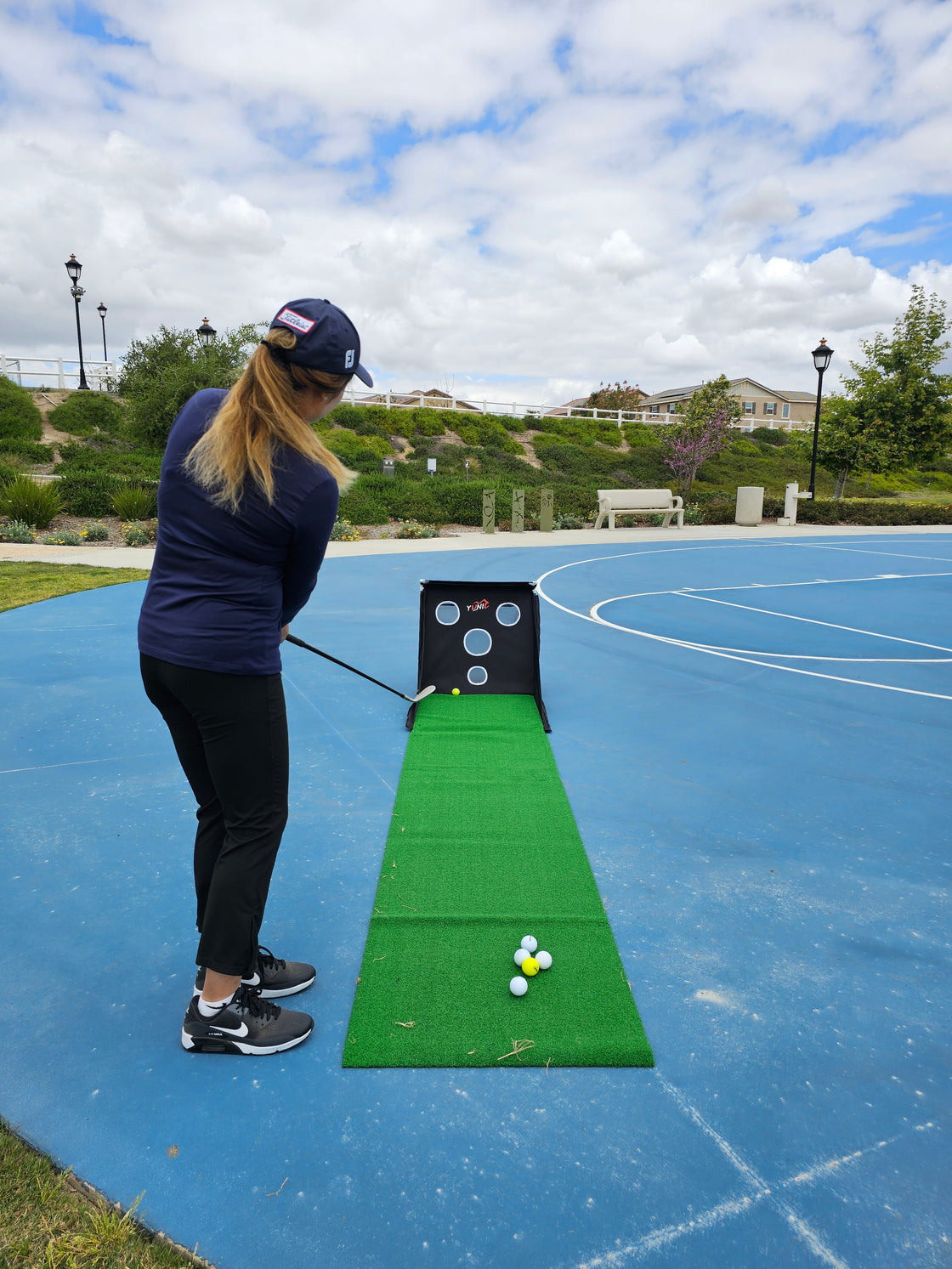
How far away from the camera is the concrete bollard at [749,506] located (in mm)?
21594

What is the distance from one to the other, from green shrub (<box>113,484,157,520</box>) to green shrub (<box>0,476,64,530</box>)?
125 cm

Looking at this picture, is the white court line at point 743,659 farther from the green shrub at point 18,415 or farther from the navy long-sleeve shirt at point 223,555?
the green shrub at point 18,415

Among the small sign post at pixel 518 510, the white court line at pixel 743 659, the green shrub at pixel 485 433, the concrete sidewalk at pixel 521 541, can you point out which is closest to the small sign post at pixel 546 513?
the concrete sidewalk at pixel 521 541

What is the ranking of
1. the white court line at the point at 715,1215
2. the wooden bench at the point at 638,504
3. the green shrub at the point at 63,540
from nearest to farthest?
the white court line at the point at 715,1215 < the green shrub at the point at 63,540 < the wooden bench at the point at 638,504

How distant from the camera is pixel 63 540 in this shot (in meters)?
14.0

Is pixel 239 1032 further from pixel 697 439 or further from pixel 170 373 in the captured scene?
pixel 697 439

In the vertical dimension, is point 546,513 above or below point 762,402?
below

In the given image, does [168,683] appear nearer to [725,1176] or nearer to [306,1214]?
[306,1214]

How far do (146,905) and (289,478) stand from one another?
6.59 ft

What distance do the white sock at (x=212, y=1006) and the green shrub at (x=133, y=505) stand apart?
1573 centimetres

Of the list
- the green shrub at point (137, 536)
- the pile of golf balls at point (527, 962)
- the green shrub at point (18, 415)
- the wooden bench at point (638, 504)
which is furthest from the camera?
the green shrub at point (18, 415)

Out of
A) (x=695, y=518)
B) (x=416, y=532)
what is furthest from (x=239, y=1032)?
(x=695, y=518)

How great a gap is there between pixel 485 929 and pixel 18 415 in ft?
94.8

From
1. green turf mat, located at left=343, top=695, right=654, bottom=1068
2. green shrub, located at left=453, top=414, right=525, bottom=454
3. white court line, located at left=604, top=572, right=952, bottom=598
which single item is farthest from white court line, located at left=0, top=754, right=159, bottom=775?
green shrub, located at left=453, top=414, right=525, bottom=454
